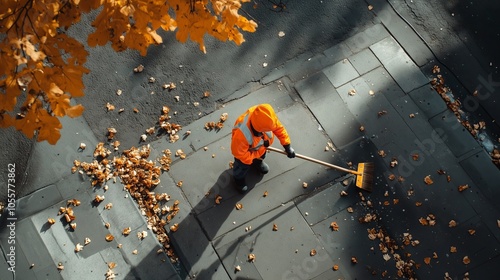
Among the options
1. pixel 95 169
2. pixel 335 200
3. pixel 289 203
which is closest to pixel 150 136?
pixel 95 169

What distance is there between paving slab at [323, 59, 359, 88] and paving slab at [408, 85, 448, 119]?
889 millimetres

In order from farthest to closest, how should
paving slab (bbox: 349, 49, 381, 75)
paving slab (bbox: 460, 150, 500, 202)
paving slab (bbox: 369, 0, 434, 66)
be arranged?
Result: paving slab (bbox: 369, 0, 434, 66) < paving slab (bbox: 349, 49, 381, 75) < paving slab (bbox: 460, 150, 500, 202)

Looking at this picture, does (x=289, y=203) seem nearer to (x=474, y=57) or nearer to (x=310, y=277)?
(x=310, y=277)

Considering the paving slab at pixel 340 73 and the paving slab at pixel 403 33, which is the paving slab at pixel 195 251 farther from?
the paving slab at pixel 403 33

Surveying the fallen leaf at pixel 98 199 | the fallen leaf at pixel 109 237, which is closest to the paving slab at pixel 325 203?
the fallen leaf at pixel 109 237

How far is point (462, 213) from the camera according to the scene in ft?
23.9

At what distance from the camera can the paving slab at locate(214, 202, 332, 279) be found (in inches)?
273

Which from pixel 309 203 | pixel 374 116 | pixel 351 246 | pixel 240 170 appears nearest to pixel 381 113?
pixel 374 116

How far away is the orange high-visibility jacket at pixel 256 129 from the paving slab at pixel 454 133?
2484 millimetres

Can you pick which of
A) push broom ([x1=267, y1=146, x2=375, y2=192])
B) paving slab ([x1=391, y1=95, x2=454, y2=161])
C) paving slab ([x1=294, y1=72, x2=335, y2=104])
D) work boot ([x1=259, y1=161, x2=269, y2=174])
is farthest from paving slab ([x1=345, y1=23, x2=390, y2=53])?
work boot ([x1=259, y1=161, x2=269, y2=174])

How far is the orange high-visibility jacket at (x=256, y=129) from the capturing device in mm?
6082

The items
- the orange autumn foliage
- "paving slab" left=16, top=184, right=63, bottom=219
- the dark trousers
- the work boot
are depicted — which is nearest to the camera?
the orange autumn foliage

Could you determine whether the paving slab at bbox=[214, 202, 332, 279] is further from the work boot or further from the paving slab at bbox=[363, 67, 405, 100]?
the paving slab at bbox=[363, 67, 405, 100]

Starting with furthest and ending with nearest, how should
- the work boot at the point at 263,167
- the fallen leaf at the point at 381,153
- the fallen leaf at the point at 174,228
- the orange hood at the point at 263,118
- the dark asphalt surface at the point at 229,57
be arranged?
the dark asphalt surface at the point at 229,57 → the fallen leaf at the point at 381,153 → the work boot at the point at 263,167 → the fallen leaf at the point at 174,228 → the orange hood at the point at 263,118
